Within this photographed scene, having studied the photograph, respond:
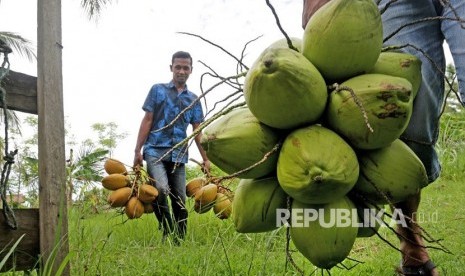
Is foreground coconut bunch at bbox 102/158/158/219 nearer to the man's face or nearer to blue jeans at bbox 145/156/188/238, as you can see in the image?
blue jeans at bbox 145/156/188/238

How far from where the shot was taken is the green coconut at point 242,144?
1.03 meters

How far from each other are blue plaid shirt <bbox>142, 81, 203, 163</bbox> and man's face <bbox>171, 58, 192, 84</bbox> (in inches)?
4.5

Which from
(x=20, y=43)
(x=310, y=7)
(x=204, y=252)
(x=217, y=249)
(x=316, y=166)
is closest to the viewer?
(x=316, y=166)

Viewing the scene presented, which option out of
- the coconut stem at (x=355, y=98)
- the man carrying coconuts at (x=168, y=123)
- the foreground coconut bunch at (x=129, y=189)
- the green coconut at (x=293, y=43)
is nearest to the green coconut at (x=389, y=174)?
the coconut stem at (x=355, y=98)

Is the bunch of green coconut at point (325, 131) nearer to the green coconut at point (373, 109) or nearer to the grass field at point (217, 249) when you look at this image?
the green coconut at point (373, 109)

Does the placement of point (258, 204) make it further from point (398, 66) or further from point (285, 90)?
point (398, 66)

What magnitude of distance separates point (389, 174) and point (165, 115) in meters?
4.50

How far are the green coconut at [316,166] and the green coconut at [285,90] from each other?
4cm

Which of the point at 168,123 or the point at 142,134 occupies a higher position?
the point at 168,123

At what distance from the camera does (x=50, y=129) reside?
227 centimetres

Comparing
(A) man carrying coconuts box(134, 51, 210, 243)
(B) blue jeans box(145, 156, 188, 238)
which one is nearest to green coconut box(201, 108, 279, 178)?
(B) blue jeans box(145, 156, 188, 238)

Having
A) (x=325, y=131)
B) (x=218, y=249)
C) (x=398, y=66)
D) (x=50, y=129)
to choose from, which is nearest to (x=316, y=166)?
(x=325, y=131)

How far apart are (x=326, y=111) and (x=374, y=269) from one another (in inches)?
99.3

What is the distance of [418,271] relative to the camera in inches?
88.8
